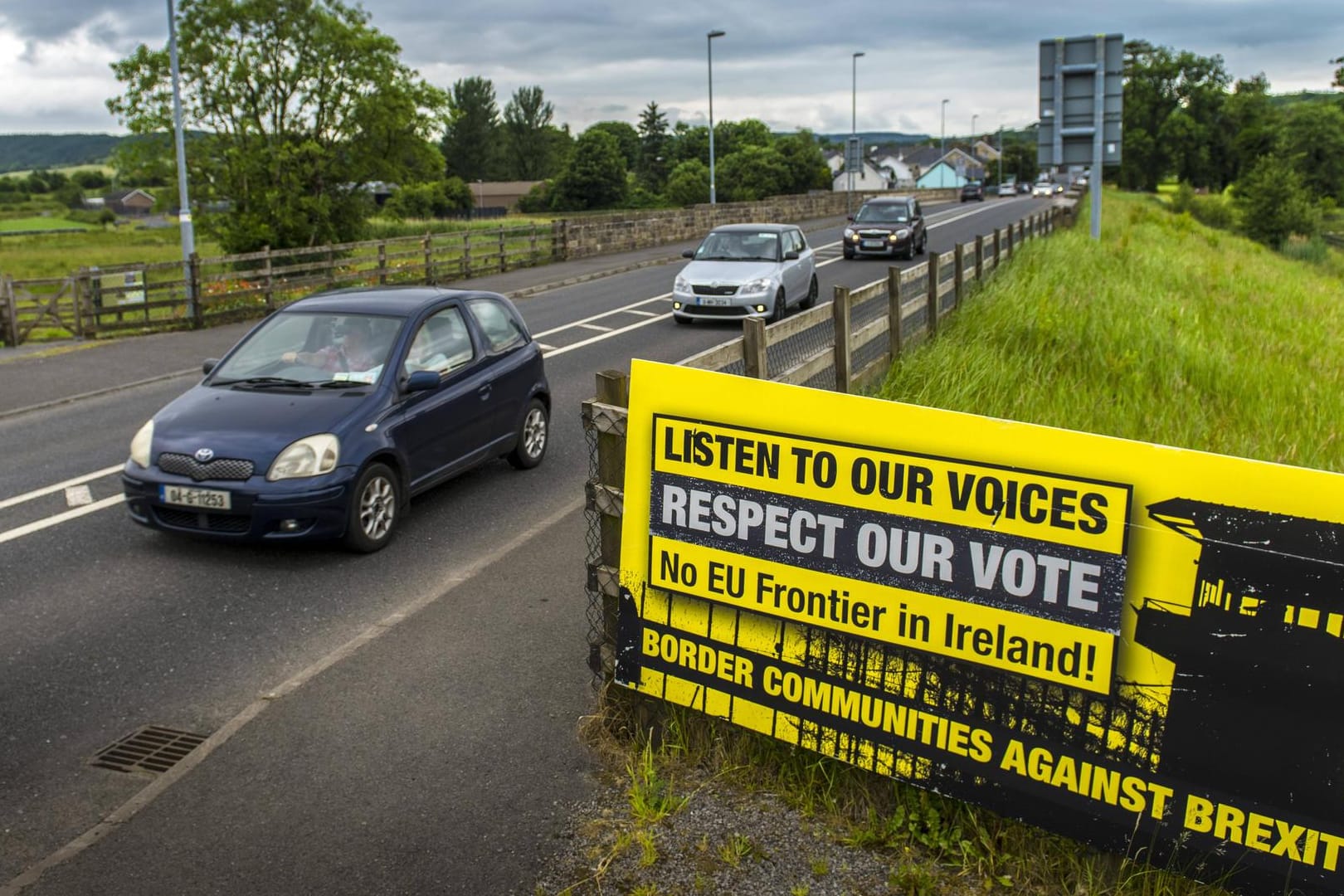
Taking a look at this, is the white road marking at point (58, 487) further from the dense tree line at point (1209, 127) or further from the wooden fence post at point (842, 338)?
the dense tree line at point (1209, 127)

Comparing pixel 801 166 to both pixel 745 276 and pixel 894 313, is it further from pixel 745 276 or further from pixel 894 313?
pixel 894 313

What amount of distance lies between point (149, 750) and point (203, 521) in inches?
104

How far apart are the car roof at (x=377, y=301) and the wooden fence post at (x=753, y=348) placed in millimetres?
3598

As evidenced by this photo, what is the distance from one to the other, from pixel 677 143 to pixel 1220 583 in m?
163

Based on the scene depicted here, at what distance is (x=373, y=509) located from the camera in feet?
25.6

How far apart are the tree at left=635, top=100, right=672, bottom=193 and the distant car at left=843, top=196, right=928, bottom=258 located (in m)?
131

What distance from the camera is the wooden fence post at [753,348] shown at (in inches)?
232

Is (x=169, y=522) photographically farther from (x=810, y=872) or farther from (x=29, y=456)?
(x=810, y=872)

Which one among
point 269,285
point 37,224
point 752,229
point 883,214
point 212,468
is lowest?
point 212,468

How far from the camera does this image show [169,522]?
24.8 ft

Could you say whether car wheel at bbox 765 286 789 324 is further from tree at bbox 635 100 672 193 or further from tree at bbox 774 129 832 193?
tree at bbox 635 100 672 193

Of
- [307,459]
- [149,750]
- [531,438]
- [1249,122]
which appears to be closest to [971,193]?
[1249,122]

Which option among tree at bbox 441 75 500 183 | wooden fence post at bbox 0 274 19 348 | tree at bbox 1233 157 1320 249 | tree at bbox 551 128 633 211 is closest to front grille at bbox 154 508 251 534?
wooden fence post at bbox 0 274 19 348

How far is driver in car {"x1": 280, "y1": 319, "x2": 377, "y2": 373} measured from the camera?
8.31 meters
